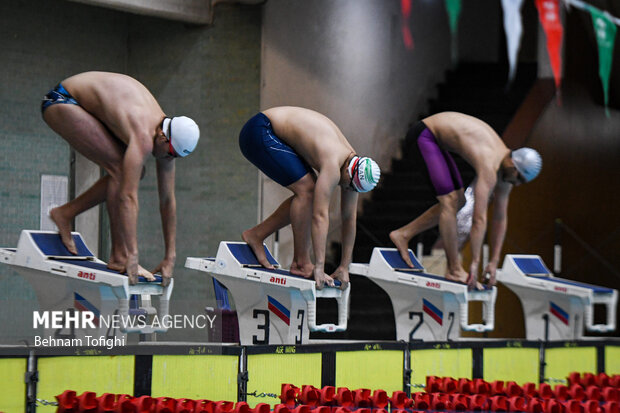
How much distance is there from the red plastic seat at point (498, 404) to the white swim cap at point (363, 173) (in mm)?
1519

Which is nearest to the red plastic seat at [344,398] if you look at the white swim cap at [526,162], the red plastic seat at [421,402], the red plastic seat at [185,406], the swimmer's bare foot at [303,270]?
the red plastic seat at [421,402]

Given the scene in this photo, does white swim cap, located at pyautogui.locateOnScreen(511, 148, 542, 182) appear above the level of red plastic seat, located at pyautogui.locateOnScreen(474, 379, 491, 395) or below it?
above

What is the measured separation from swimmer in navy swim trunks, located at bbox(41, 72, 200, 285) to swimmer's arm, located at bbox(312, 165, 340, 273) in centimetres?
86

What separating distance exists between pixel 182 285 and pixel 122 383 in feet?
17.2

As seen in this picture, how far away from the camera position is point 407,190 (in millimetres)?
11633

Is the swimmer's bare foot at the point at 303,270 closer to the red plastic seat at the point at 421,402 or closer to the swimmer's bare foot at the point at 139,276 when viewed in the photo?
the swimmer's bare foot at the point at 139,276

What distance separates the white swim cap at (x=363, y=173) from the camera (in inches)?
237

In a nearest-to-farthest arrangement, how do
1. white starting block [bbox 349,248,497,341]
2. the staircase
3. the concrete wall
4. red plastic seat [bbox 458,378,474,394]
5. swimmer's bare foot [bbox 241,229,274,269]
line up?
red plastic seat [bbox 458,378,474,394]
swimmer's bare foot [bbox 241,229,274,269]
white starting block [bbox 349,248,497,341]
the concrete wall
the staircase

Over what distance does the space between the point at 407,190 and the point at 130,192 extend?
6580mm

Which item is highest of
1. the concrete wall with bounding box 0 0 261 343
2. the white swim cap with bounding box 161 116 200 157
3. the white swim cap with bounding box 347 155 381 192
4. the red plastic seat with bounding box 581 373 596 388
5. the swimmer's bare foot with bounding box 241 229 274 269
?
the concrete wall with bounding box 0 0 261 343

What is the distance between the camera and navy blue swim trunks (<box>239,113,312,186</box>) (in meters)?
6.28

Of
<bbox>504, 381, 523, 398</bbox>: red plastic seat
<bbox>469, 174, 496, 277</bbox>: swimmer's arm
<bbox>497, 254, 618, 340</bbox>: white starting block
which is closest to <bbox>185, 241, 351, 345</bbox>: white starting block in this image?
<bbox>504, 381, 523, 398</bbox>: red plastic seat

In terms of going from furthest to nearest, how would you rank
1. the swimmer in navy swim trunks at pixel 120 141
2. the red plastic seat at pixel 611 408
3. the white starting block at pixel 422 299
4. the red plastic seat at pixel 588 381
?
the white starting block at pixel 422 299 → the red plastic seat at pixel 588 381 → the swimmer in navy swim trunks at pixel 120 141 → the red plastic seat at pixel 611 408

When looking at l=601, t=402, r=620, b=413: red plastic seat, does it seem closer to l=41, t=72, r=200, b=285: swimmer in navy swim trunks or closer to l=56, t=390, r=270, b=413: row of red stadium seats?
l=56, t=390, r=270, b=413: row of red stadium seats
